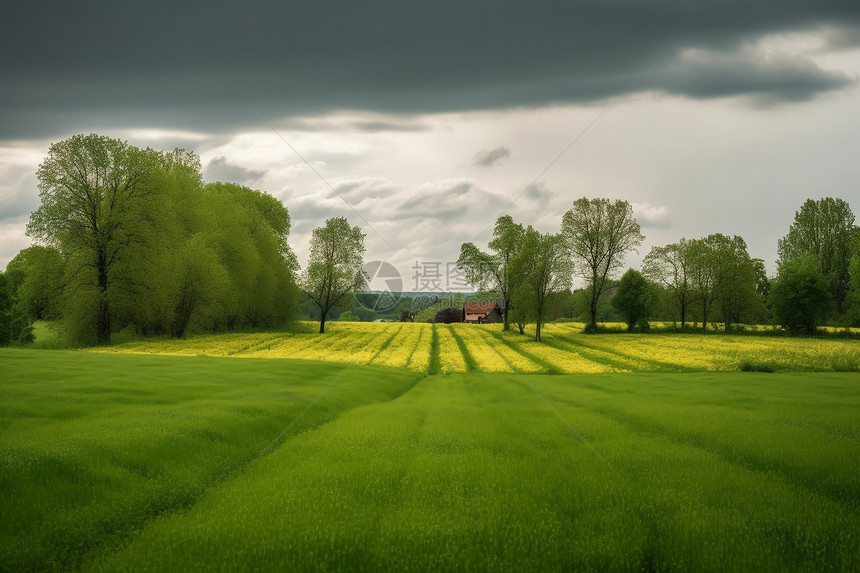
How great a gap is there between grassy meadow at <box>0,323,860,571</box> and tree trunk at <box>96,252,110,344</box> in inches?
1145

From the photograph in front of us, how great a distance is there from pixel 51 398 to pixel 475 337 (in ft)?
197

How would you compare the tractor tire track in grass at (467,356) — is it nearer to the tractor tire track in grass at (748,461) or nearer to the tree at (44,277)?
the tractor tire track in grass at (748,461)

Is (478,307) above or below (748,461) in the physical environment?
above

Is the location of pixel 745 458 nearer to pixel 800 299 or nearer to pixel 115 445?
pixel 115 445

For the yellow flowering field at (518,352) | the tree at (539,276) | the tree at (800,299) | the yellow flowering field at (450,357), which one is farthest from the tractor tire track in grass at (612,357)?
the tree at (800,299)

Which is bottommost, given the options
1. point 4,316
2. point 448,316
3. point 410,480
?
point 410,480

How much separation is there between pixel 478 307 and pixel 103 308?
9406cm

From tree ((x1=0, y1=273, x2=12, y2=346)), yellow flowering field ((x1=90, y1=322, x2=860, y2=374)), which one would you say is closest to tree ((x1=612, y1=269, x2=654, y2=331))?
yellow flowering field ((x1=90, y1=322, x2=860, y2=374))

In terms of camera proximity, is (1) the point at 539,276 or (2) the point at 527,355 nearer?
(2) the point at 527,355

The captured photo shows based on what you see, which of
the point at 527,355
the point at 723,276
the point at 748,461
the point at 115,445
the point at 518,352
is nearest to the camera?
the point at 115,445

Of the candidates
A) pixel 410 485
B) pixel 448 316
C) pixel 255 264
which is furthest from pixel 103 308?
pixel 448 316

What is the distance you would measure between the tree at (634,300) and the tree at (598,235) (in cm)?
872

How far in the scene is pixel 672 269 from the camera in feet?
289

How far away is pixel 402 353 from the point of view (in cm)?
5088
